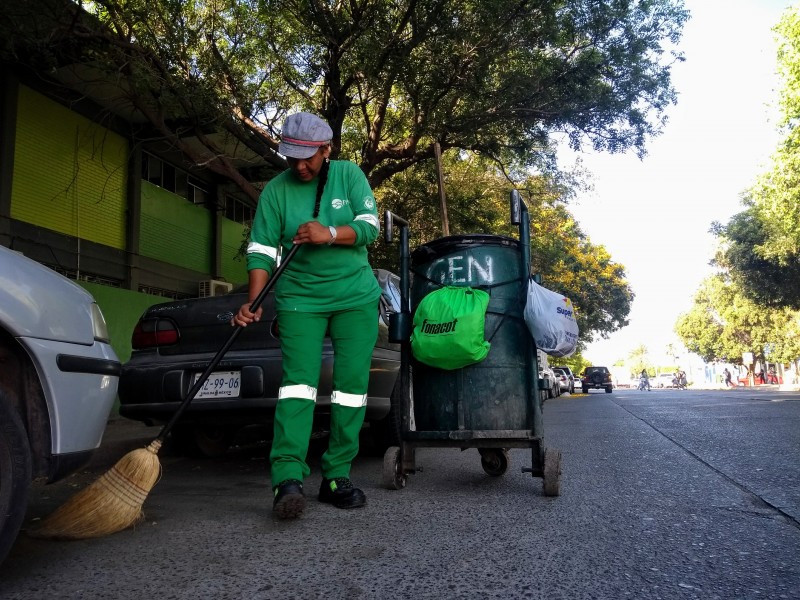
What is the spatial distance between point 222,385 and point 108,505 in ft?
4.71

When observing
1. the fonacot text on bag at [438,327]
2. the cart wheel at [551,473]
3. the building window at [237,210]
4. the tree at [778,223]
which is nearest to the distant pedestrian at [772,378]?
the tree at [778,223]

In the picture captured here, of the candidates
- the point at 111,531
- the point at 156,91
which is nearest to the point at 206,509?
the point at 111,531

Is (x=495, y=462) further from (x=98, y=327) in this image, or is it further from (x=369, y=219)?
(x=98, y=327)

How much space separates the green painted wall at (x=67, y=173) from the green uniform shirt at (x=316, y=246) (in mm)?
9123

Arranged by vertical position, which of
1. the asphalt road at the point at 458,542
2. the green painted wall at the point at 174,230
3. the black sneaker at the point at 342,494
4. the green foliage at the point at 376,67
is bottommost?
the asphalt road at the point at 458,542

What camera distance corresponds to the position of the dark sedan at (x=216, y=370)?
4176mm

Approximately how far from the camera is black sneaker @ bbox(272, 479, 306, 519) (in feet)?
10.0

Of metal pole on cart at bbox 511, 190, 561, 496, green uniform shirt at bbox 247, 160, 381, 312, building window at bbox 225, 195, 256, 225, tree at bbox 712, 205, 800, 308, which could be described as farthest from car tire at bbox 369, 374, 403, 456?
tree at bbox 712, 205, 800, 308

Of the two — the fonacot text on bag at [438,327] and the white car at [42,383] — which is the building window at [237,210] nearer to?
the fonacot text on bag at [438,327]

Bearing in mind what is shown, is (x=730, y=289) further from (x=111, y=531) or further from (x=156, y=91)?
(x=111, y=531)

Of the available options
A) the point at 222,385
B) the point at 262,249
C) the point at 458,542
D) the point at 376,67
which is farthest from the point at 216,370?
the point at 376,67

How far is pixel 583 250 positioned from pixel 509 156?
1997cm

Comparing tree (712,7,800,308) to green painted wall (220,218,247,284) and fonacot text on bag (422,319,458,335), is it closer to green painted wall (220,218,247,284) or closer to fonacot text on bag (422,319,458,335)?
green painted wall (220,218,247,284)

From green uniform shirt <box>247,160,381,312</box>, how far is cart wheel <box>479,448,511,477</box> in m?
1.48
